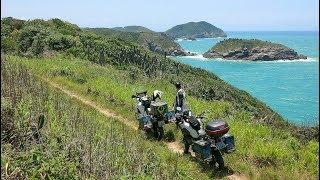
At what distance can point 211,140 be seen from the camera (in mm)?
9844

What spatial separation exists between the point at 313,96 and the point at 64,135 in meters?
97.8

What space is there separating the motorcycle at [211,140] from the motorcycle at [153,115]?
2.00 m

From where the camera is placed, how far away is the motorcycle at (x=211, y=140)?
9.62 meters

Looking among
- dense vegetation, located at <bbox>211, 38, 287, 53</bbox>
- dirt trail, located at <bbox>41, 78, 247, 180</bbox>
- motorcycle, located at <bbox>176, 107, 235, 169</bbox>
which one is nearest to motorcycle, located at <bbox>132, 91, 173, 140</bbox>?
dirt trail, located at <bbox>41, 78, 247, 180</bbox>

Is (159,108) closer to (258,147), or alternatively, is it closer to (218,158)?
(258,147)

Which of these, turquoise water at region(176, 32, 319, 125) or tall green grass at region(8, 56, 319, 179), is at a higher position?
tall green grass at region(8, 56, 319, 179)

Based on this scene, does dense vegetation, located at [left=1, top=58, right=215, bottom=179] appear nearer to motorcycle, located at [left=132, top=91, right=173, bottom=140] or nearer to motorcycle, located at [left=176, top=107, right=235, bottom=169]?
motorcycle, located at [left=176, top=107, right=235, bottom=169]

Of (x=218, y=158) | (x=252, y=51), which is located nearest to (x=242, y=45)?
(x=252, y=51)

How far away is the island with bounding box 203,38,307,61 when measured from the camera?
183 metres

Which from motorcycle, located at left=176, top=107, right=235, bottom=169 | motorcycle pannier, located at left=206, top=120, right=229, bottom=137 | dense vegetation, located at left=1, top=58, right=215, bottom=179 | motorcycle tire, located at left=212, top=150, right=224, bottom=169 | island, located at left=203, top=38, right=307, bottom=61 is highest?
dense vegetation, located at left=1, top=58, right=215, bottom=179

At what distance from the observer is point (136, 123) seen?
1565 centimetres

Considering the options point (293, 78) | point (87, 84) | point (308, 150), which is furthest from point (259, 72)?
point (308, 150)

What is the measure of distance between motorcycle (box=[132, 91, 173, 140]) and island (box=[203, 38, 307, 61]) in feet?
563

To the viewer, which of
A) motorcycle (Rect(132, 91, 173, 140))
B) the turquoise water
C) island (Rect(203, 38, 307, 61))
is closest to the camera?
motorcycle (Rect(132, 91, 173, 140))
